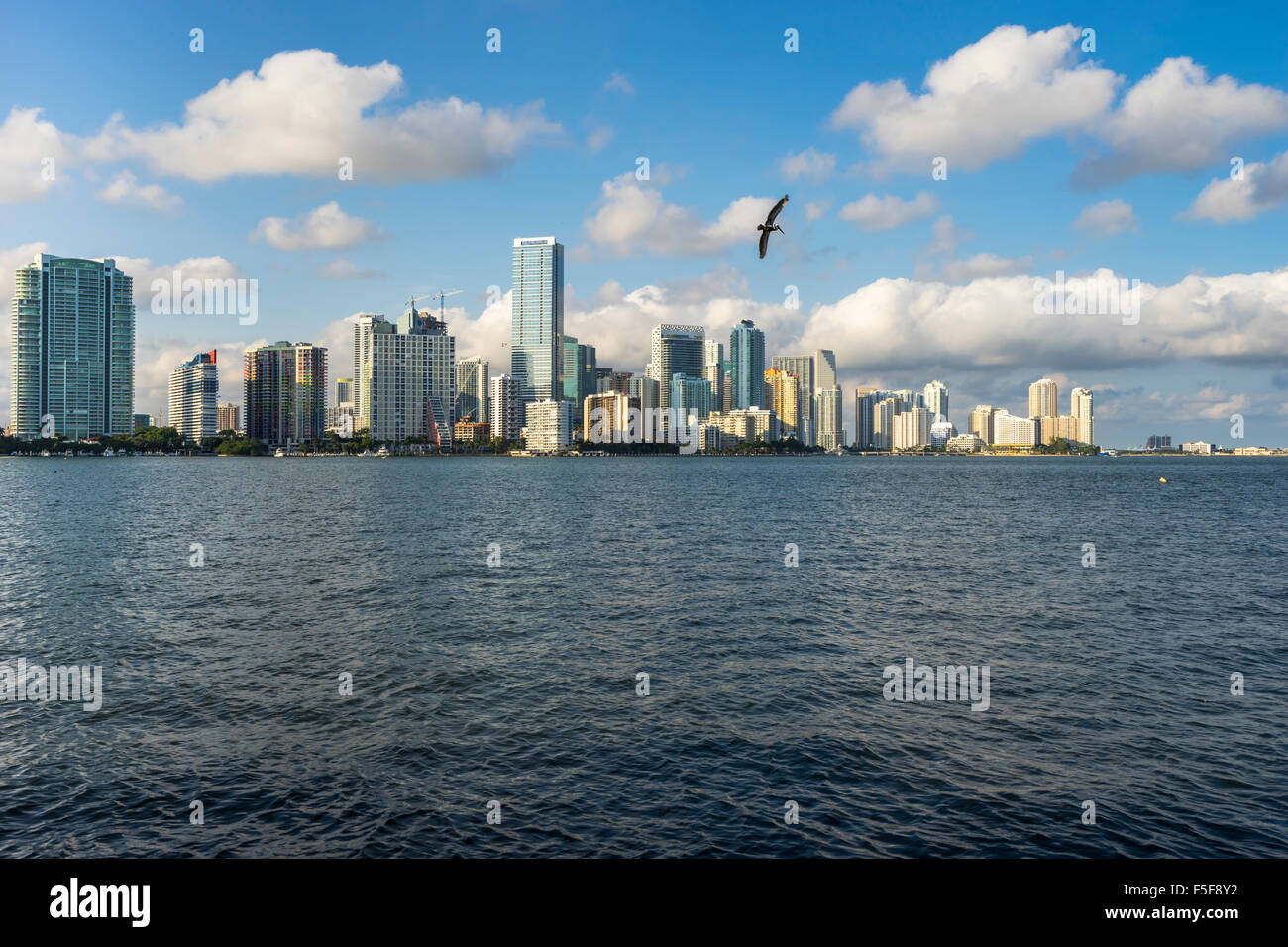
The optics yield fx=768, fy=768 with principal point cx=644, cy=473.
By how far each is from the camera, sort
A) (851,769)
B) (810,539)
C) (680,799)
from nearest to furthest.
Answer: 1. (680,799)
2. (851,769)
3. (810,539)

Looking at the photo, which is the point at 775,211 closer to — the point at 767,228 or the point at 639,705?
the point at 767,228

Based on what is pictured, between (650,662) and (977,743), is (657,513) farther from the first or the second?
(977,743)

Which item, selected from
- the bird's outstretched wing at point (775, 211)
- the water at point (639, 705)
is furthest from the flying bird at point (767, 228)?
the water at point (639, 705)

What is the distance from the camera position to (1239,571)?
5953 cm

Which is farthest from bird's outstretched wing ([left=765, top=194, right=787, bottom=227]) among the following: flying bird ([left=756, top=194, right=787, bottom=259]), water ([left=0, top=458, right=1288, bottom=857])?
water ([left=0, top=458, right=1288, bottom=857])

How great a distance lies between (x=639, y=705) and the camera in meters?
28.9

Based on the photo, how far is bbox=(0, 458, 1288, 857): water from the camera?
19953 mm

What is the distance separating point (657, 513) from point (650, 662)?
75198mm

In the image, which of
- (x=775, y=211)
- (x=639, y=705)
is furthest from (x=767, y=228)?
(x=639, y=705)

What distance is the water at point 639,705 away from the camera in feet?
65.5

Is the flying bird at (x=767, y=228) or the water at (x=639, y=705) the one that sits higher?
the flying bird at (x=767, y=228)

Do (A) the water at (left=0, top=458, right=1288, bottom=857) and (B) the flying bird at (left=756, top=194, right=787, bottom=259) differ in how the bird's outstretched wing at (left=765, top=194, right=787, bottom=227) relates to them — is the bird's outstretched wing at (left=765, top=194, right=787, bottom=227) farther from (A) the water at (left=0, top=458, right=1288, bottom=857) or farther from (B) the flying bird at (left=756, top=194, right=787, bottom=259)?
(A) the water at (left=0, top=458, right=1288, bottom=857)

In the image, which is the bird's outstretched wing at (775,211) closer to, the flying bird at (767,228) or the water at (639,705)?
the flying bird at (767,228)
